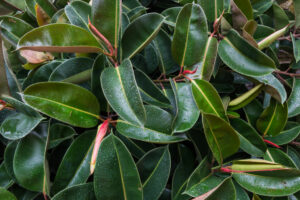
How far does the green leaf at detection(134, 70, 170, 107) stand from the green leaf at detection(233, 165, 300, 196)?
22 cm

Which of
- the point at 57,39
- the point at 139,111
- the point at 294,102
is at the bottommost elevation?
the point at 294,102

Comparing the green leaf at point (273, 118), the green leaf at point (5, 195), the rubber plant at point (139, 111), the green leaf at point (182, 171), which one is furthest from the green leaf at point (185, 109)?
the green leaf at point (5, 195)

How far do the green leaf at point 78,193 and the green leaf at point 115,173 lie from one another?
35 millimetres

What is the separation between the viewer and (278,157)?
65 centimetres

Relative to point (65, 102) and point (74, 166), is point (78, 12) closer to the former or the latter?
point (65, 102)

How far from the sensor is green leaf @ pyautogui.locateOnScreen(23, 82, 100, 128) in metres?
0.49

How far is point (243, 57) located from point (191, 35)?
13 centimetres

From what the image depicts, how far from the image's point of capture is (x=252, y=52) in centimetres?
59

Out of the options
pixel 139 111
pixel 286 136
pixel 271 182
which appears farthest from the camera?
pixel 286 136

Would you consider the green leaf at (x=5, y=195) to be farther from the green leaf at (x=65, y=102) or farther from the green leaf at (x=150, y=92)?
the green leaf at (x=150, y=92)

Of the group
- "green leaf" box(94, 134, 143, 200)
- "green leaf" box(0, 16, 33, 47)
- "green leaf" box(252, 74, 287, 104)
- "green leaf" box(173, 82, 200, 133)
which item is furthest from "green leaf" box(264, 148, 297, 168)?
"green leaf" box(0, 16, 33, 47)

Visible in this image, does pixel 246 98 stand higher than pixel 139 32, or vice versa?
pixel 139 32

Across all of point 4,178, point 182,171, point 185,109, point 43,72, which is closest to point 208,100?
point 185,109

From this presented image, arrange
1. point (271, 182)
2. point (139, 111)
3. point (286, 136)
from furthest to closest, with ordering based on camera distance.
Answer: point (286, 136), point (271, 182), point (139, 111)
